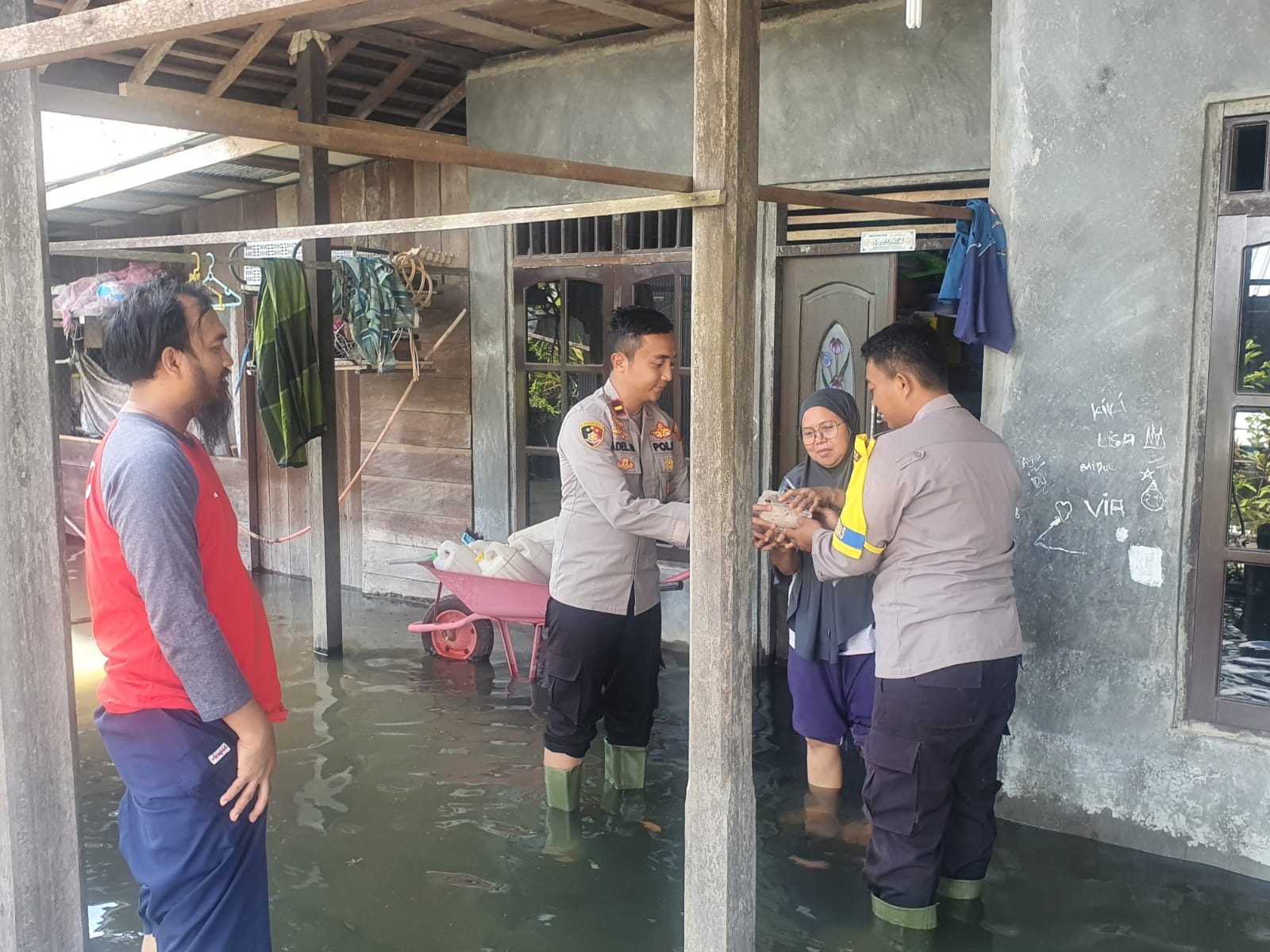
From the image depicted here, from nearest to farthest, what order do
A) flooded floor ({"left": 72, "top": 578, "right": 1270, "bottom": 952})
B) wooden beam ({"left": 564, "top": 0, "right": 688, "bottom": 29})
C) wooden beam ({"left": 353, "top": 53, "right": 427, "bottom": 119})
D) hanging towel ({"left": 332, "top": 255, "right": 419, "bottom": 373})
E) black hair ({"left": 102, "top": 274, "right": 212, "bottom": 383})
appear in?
black hair ({"left": 102, "top": 274, "right": 212, "bottom": 383})
flooded floor ({"left": 72, "top": 578, "right": 1270, "bottom": 952})
wooden beam ({"left": 564, "top": 0, "right": 688, "bottom": 29})
hanging towel ({"left": 332, "top": 255, "right": 419, "bottom": 373})
wooden beam ({"left": 353, "top": 53, "right": 427, "bottom": 119})

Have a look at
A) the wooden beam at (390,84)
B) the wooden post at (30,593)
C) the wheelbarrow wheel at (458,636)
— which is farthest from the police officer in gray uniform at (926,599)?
the wooden beam at (390,84)

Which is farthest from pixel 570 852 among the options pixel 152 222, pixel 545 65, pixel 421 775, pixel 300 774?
pixel 152 222

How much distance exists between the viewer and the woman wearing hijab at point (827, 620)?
4.21 meters

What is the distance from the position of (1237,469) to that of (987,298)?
3.51 feet

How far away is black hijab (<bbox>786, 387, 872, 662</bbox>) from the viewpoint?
4.20 meters

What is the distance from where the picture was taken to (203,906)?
2.49 m

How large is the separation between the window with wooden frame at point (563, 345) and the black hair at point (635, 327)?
2436mm

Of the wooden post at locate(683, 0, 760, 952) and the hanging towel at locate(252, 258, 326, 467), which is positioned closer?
the wooden post at locate(683, 0, 760, 952)

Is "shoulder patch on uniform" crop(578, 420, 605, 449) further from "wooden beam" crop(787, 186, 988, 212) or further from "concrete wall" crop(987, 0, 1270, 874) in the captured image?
"wooden beam" crop(787, 186, 988, 212)

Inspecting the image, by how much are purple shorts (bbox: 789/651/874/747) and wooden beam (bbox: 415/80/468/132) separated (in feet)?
16.7

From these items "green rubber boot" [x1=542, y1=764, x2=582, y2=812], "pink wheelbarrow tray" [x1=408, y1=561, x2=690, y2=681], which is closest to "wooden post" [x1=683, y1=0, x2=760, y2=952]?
"green rubber boot" [x1=542, y1=764, x2=582, y2=812]


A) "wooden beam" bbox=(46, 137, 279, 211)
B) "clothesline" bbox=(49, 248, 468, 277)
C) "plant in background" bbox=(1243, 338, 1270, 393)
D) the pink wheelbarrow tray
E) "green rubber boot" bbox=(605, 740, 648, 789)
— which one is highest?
"wooden beam" bbox=(46, 137, 279, 211)

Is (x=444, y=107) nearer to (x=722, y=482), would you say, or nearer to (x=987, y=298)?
(x=987, y=298)

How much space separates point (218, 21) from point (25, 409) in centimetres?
97
